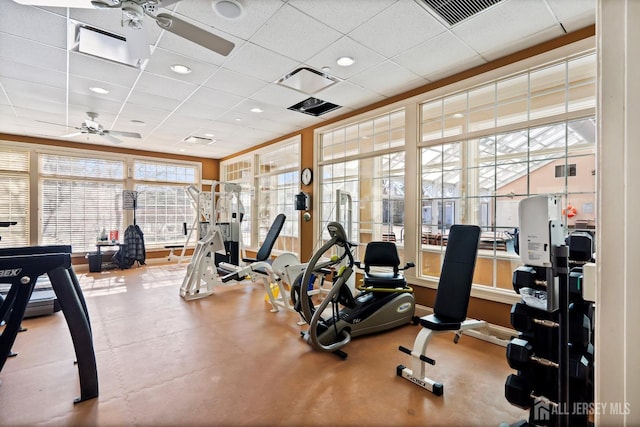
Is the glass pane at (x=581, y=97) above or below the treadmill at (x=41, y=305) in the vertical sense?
above

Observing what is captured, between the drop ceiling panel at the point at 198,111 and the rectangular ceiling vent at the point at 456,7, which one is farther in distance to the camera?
the drop ceiling panel at the point at 198,111

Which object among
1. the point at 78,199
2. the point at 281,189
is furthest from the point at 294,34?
the point at 78,199

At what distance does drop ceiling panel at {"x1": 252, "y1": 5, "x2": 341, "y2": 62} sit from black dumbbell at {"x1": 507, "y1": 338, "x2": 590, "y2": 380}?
9.01 ft

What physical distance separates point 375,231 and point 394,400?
9.01ft

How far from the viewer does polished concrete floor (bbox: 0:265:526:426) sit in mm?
2004

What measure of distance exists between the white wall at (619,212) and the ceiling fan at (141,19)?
220 cm

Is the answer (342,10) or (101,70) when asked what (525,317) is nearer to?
(342,10)

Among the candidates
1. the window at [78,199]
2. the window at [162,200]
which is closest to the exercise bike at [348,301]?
the window at [162,200]

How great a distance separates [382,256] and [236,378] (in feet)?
6.91

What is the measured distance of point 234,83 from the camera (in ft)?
12.5

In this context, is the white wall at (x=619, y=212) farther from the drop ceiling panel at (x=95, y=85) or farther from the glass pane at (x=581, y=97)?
the drop ceiling panel at (x=95, y=85)

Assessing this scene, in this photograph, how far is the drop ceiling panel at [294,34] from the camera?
8.29 ft

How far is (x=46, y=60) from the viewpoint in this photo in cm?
321

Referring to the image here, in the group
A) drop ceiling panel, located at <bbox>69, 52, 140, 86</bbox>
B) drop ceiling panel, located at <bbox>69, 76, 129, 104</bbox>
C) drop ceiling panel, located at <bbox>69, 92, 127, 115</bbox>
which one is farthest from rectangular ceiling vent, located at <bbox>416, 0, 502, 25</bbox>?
drop ceiling panel, located at <bbox>69, 92, 127, 115</bbox>
